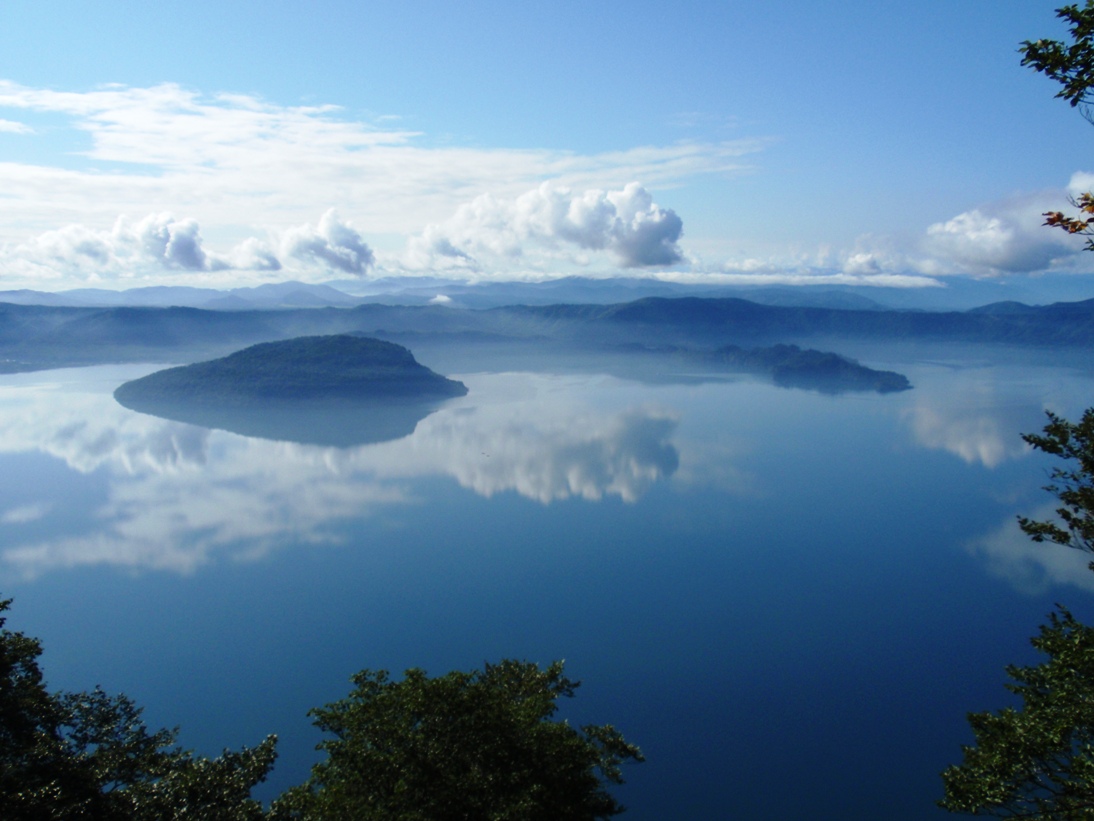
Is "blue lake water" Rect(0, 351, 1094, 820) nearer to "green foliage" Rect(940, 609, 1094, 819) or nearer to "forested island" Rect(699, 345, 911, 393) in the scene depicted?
"green foliage" Rect(940, 609, 1094, 819)

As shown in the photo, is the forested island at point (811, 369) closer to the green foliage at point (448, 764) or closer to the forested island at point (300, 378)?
the forested island at point (300, 378)

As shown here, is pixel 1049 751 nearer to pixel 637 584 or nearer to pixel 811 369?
pixel 637 584

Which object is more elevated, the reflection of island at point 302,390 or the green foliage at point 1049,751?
the green foliage at point 1049,751

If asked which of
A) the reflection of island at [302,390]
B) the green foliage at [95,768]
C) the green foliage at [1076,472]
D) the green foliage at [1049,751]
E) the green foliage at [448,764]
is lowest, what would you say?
the reflection of island at [302,390]

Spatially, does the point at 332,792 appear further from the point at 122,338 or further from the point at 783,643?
the point at 122,338

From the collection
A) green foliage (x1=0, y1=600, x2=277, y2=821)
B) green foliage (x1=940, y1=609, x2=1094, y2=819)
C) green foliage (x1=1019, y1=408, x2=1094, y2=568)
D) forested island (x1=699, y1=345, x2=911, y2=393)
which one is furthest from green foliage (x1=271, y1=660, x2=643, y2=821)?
forested island (x1=699, y1=345, x2=911, y2=393)

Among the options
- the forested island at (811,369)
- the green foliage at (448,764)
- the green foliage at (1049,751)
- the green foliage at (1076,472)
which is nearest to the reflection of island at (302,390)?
the green foliage at (448,764)

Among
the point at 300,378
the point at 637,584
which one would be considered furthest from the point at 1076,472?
the point at 300,378
